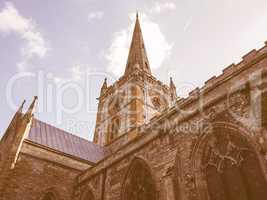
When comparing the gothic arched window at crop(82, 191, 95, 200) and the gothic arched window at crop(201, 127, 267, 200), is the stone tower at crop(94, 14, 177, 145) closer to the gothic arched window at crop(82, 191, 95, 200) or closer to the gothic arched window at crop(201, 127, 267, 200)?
the gothic arched window at crop(82, 191, 95, 200)

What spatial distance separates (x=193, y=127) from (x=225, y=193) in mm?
2414

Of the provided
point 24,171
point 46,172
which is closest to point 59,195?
point 46,172

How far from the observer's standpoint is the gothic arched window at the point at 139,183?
378 inches

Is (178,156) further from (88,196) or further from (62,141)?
(62,141)

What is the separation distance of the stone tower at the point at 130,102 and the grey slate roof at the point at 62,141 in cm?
395

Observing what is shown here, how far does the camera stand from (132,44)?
115 feet

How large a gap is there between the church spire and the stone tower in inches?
5.3

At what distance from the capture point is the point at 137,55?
32250 millimetres

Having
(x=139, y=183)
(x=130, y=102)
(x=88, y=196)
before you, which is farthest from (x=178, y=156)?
(x=130, y=102)

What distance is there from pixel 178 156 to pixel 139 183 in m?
2.41

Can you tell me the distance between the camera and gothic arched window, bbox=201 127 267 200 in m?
6.60

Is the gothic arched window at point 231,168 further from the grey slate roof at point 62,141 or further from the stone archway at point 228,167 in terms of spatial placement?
the grey slate roof at point 62,141

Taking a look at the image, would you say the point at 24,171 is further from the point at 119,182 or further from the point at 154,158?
the point at 154,158

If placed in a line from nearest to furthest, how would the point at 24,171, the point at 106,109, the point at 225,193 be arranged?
the point at 225,193 → the point at 24,171 → the point at 106,109
